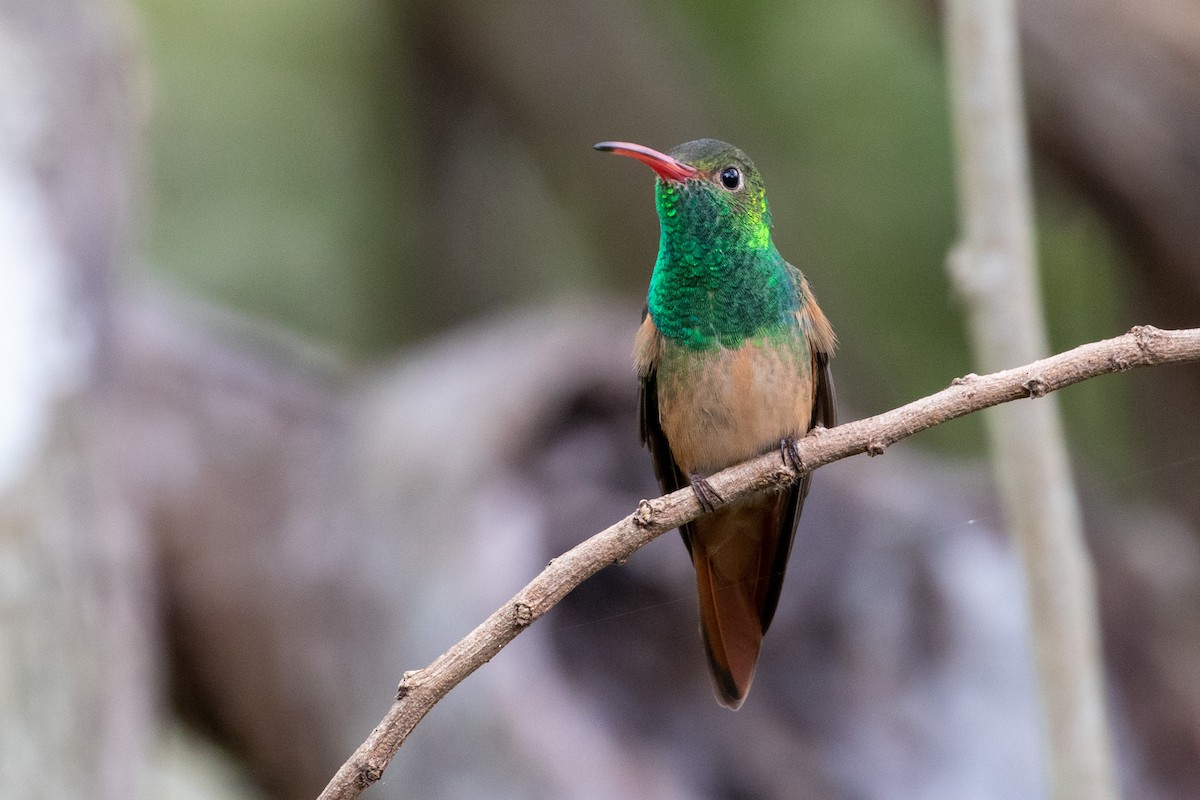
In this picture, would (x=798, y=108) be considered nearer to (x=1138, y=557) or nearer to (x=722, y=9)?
(x=722, y=9)

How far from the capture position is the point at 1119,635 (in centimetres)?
406

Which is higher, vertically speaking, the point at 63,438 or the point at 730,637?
the point at 63,438

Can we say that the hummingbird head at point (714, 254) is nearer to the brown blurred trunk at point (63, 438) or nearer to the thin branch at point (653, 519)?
the thin branch at point (653, 519)

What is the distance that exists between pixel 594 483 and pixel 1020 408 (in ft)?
4.90

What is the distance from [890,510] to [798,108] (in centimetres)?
244

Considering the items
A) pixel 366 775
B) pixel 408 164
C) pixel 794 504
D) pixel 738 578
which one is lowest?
pixel 366 775

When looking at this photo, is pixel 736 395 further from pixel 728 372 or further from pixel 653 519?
pixel 653 519

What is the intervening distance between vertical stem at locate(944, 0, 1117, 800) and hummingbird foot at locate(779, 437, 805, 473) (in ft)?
2.85

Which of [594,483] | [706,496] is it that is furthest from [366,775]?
[594,483]

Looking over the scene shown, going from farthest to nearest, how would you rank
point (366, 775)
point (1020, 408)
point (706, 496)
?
point (1020, 408)
point (706, 496)
point (366, 775)

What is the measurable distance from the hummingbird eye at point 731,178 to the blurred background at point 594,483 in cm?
110

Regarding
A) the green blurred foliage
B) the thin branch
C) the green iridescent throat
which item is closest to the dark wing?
the green iridescent throat

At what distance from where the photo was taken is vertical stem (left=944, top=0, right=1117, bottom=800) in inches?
102

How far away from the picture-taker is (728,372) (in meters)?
2.14
